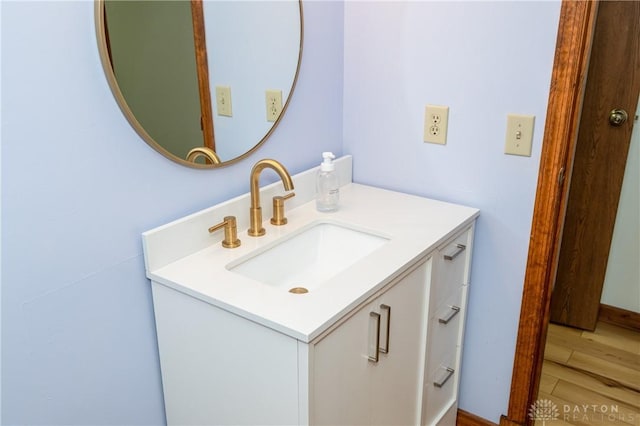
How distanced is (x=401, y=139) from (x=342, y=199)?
264 millimetres

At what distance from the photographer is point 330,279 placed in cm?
121

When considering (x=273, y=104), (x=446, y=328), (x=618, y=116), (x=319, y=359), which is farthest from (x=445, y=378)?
(x=618, y=116)

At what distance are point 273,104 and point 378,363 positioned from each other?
2.46 feet

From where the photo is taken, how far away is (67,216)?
1.11 metres

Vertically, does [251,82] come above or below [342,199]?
above

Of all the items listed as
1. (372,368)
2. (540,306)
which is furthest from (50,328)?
(540,306)

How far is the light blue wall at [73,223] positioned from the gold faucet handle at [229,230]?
A: 0.27 ft

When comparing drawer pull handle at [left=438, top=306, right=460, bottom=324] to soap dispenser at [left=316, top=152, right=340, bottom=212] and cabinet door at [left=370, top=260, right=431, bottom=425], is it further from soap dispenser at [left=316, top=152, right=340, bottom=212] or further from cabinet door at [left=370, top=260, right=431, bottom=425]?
soap dispenser at [left=316, top=152, right=340, bottom=212]

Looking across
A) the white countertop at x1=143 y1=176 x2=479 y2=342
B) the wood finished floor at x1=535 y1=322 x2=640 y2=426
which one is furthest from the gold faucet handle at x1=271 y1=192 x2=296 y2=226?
the wood finished floor at x1=535 y1=322 x2=640 y2=426

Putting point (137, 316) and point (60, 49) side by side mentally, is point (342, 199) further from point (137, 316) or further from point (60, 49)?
point (60, 49)

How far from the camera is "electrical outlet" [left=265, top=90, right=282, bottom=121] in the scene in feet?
4.99

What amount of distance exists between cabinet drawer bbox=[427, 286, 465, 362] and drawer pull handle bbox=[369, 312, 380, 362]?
30 cm

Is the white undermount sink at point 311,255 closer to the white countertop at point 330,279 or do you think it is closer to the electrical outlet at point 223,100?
the white countertop at point 330,279

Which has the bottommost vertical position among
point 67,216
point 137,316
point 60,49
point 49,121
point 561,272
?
point 561,272
